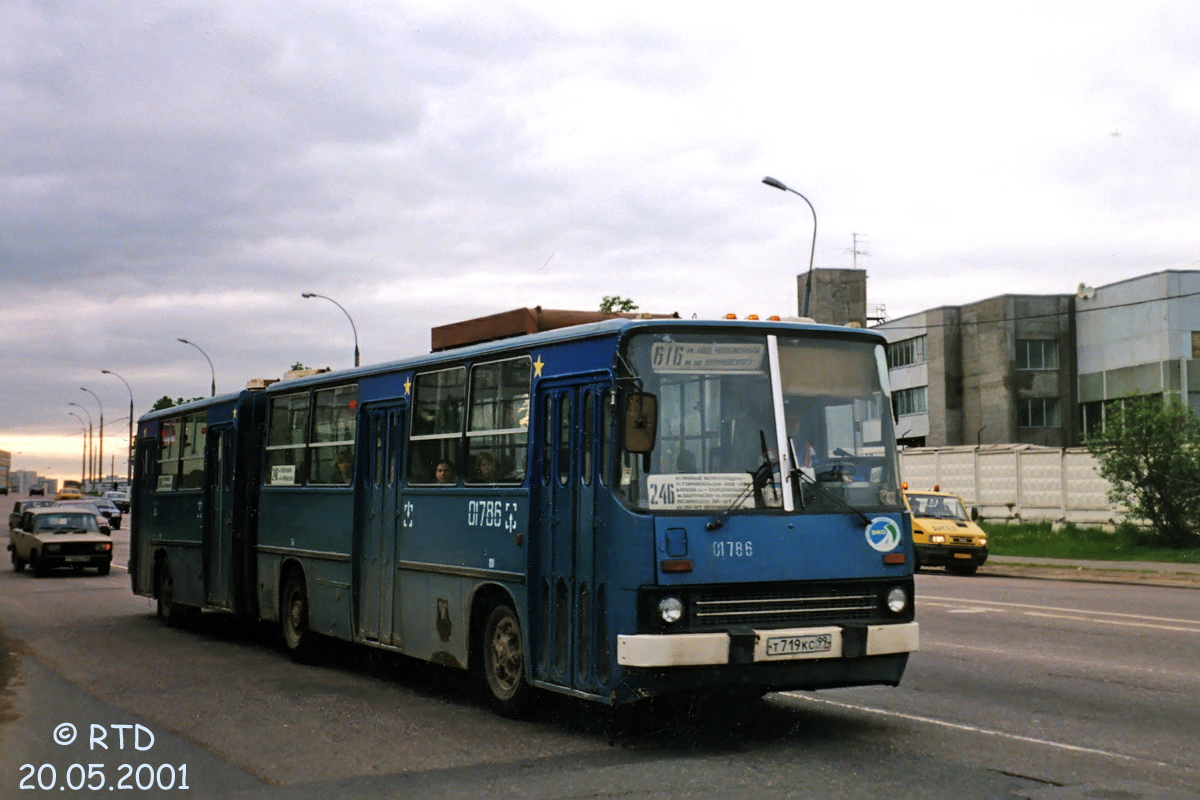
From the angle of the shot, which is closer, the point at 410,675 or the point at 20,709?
the point at 20,709

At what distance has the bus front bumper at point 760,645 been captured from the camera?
8.21 metres

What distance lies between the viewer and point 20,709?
10727 mm

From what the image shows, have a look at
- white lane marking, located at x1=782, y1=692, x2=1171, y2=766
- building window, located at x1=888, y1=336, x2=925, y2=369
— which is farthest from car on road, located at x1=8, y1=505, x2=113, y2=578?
building window, located at x1=888, y1=336, x2=925, y2=369

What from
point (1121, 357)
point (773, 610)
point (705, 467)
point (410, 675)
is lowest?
point (410, 675)

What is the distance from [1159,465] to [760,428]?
95.9ft

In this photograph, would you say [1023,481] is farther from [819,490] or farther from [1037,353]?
[1037,353]

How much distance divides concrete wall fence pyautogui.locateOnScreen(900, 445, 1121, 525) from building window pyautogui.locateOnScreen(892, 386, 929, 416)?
37512 millimetres

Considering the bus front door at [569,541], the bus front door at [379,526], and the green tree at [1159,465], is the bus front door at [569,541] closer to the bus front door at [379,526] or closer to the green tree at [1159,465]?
the bus front door at [379,526]

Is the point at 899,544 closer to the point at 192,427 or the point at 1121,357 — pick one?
the point at 192,427

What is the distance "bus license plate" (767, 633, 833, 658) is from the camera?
845 cm

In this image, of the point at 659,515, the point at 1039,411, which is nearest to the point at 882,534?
the point at 659,515

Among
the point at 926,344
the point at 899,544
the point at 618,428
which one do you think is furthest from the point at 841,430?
the point at 926,344

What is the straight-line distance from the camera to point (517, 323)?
11102mm

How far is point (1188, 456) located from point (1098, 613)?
1789cm
